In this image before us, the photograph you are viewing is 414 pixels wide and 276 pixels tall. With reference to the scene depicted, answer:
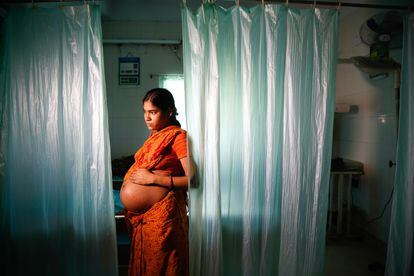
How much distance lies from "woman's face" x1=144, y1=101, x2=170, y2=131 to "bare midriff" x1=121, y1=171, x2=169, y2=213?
0.26m

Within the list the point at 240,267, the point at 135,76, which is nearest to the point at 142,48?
the point at 135,76

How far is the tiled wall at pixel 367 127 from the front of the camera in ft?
7.26

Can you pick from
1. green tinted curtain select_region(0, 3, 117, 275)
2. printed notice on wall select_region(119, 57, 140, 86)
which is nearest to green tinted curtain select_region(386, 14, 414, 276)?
green tinted curtain select_region(0, 3, 117, 275)

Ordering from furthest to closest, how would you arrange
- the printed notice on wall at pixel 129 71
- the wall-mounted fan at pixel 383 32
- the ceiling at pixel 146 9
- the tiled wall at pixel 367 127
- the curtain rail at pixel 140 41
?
the printed notice on wall at pixel 129 71 < the curtain rail at pixel 140 41 < the ceiling at pixel 146 9 < the tiled wall at pixel 367 127 < the wall-mounted fan at pixel 383 32

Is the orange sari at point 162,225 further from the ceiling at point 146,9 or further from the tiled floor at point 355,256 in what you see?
the ceiling at point 146,9

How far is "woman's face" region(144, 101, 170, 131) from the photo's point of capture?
4.04ft

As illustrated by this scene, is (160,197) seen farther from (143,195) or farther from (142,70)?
(142,70)

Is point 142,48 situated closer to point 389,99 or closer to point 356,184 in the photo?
point 389,99

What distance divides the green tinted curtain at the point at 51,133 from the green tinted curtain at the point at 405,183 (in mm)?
1679

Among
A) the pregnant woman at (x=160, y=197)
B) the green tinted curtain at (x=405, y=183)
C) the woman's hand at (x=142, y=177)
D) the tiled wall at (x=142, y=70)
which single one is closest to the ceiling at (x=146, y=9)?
A: the tiled wall at (x=142, y=70)

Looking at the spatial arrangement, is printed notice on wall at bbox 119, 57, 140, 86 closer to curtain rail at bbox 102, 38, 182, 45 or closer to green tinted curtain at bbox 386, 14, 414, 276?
curtain rail at bbox 102, 38, 182, 45

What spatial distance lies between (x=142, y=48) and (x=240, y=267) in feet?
9.90

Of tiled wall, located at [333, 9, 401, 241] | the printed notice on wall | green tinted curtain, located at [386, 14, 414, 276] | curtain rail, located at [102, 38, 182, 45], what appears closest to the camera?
green tinted curtain, located at [386, 14, 414, 276]

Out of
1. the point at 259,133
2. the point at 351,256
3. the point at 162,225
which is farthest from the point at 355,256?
the point at 162,225
